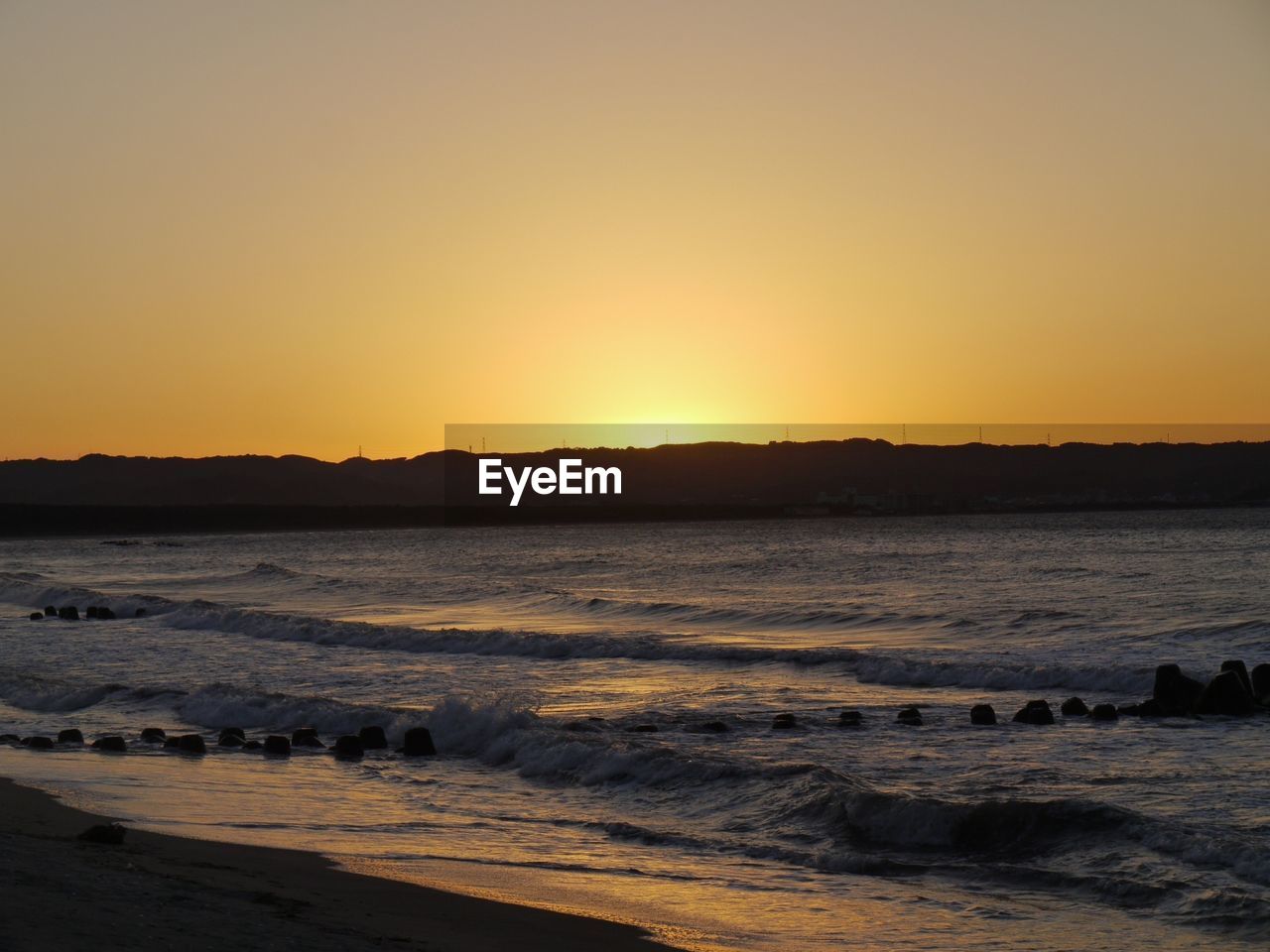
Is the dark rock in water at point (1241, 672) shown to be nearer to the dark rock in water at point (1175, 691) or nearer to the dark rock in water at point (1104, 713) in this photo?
the dark rock in water at point (1175, 691)

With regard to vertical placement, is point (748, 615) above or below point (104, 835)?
below

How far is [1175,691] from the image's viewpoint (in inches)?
745

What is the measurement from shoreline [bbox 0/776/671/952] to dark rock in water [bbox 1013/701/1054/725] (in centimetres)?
1067

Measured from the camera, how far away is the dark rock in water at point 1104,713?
Result: 18328 mm

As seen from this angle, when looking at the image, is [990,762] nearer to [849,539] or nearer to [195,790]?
[195,790]

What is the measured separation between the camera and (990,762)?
15.0 metres

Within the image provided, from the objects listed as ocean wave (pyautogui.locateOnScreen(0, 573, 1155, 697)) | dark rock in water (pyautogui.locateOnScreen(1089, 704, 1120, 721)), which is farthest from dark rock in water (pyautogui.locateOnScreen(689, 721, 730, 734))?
ocean wave (pyautogui.locateOnScreen(0, 573, 1155, 697))

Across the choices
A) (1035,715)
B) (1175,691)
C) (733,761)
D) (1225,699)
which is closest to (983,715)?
(1035,715)

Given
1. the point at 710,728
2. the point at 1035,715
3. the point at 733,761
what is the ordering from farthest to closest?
the point at 1035,715 → the point at 710,728 → the point at 733,761

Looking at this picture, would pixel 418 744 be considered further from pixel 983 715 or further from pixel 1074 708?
pixel 1074 708

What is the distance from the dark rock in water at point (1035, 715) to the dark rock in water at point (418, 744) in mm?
8118

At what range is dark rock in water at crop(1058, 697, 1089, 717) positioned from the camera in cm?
1880

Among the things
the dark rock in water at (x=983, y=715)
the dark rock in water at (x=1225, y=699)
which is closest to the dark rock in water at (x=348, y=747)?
the dark rock in water at (x=983, y=715)

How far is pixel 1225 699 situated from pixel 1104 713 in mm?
1715
